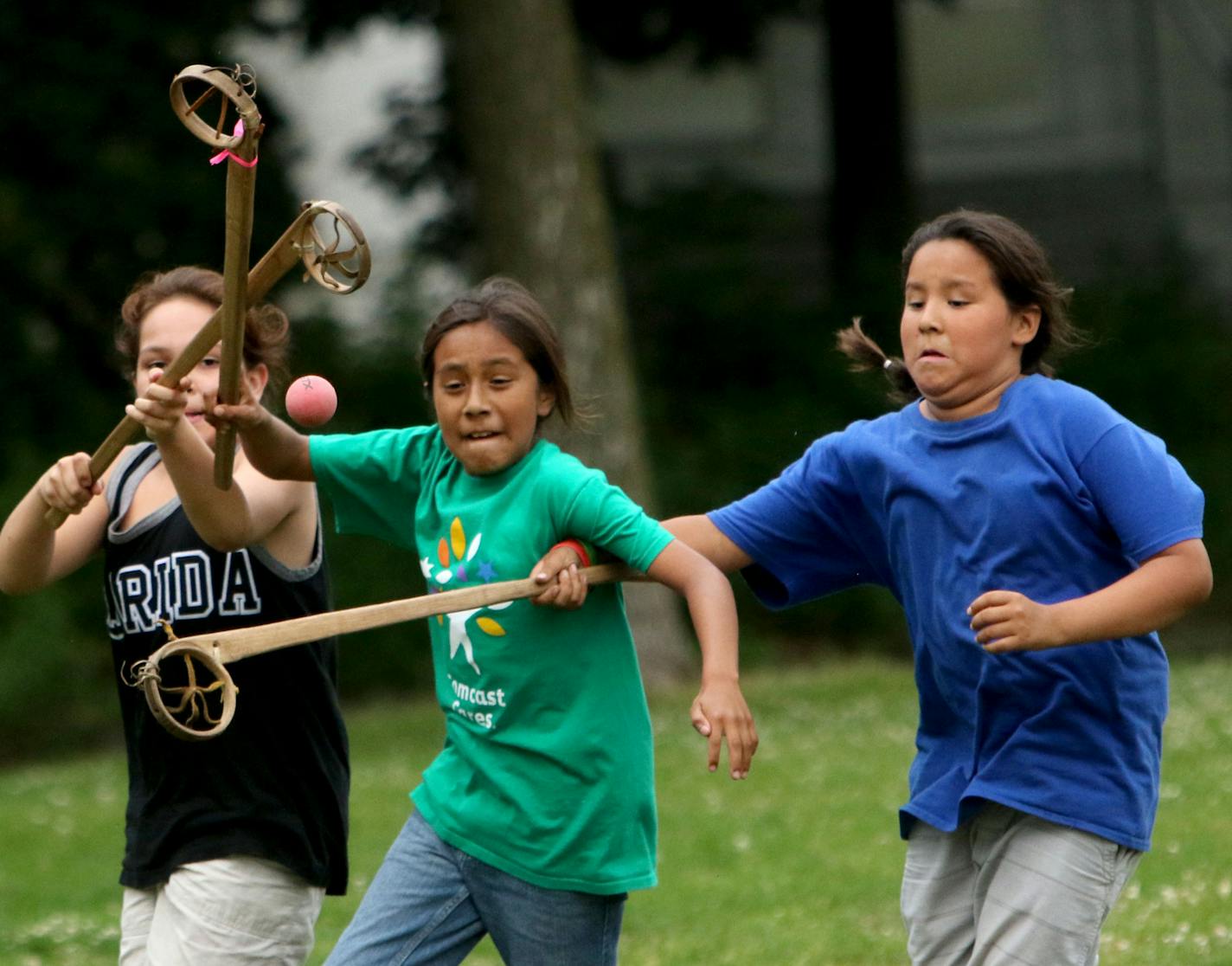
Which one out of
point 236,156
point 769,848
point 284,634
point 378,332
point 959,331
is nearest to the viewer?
point 236,156

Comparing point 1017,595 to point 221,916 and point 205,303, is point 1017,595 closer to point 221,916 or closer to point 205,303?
point 221,916

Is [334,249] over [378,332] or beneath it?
over

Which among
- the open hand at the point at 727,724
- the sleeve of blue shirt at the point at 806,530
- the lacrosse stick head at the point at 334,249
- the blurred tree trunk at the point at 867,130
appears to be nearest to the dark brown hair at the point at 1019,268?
the sleeve of blue shirt at the point at 806,530

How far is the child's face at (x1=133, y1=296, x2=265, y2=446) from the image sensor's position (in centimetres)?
345

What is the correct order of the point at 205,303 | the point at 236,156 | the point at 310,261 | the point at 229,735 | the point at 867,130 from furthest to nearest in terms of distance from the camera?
the point at 867,130
the point at 205,303
the point at 229,735
the point at 310,261
the point at 236,156

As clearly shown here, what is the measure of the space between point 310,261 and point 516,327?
1.37 ft

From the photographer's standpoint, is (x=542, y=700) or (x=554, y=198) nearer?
(x=542, y=700)

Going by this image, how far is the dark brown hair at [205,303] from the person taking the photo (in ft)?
11.8

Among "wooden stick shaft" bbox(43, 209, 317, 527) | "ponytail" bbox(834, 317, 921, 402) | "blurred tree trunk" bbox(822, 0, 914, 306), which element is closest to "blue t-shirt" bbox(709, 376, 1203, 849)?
"ponytail" bbox(834, 317, 921, 402)

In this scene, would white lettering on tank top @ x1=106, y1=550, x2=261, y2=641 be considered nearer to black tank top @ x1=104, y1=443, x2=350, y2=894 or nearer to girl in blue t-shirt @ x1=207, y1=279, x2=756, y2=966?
black tank top @ x1=104, y1=443, x2=350, y2=894

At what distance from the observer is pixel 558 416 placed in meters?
3.46

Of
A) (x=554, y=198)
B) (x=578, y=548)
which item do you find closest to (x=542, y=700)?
(x=578, y=548)

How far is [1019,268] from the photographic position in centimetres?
321

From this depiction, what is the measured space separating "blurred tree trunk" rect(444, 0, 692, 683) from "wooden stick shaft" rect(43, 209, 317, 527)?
7294 mm
